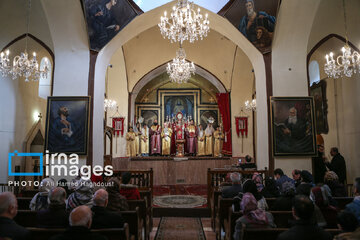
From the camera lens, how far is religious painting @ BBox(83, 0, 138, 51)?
25.7ft

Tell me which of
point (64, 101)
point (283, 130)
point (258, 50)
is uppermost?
point (258, 50)

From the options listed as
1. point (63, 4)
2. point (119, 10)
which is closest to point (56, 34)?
point (63, 4)

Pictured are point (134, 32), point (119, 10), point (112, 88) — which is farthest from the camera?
point (112, 88)

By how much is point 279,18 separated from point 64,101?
6761mm

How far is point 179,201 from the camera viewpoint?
26.2 feet

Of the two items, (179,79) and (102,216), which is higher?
(179,79)

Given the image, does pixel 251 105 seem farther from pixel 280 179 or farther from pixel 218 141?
pixel 280 179

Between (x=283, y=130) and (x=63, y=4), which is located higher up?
(x=63, y=4)

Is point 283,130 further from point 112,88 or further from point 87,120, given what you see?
point 112,88

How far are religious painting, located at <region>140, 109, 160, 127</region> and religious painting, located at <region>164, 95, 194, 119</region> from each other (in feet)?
2.08

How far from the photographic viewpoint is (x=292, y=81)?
329 inches

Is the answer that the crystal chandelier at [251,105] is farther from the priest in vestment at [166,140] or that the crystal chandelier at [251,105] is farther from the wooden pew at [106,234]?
the wooden pew at [106,234]

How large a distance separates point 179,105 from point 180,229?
12393 millimetres

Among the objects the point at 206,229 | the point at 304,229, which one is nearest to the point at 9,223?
the point at 304,229
